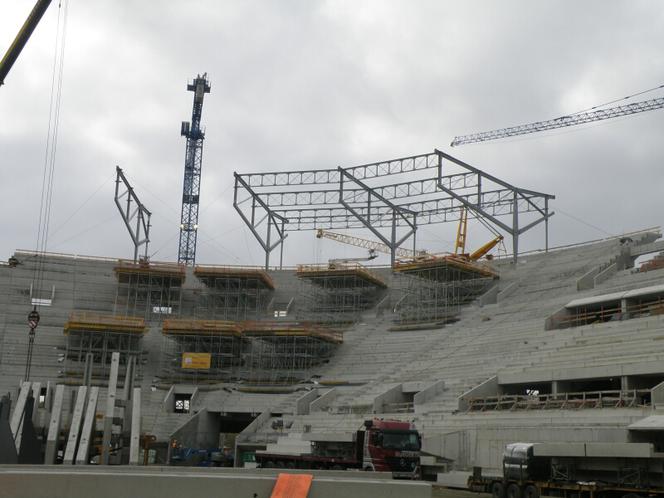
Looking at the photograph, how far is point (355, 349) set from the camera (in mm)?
59906

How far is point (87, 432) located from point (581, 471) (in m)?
22.2

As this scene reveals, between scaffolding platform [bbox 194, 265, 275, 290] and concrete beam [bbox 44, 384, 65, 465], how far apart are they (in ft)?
92.9

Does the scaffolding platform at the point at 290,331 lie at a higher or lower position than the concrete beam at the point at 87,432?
higher

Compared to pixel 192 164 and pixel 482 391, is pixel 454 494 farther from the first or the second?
pixel 192 164

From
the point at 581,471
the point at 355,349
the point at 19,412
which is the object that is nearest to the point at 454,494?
the point at 581,471

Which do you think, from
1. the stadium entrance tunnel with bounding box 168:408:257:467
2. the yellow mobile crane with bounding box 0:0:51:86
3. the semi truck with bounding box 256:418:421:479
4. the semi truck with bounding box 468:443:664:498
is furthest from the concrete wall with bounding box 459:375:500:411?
the yellow mobile crane with bounding box 0:0:51:86

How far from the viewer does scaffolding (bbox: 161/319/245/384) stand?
60.9m

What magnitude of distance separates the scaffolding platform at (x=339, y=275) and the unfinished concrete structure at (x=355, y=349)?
9.9 inches

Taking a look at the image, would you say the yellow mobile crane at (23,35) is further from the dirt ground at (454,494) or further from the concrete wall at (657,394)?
the concrete wall at (657,394)

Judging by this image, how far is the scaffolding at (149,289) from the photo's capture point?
6662 cm

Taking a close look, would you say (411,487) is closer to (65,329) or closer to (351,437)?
(351,437)

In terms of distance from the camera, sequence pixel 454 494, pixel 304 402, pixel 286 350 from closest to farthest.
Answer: pixel 454 494 < pixel 304 402 < pixel 286 350

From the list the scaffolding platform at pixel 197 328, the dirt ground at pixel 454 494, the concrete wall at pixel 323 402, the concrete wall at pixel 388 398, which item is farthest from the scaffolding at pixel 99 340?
the dirt ground at pixel 454 494

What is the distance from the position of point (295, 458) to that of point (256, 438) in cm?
1333
